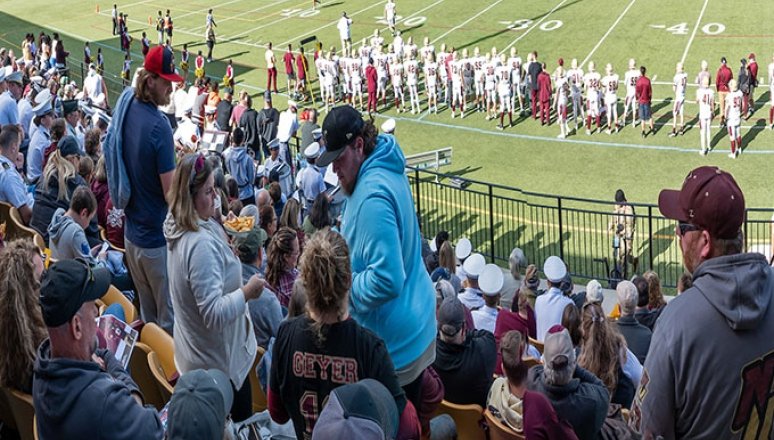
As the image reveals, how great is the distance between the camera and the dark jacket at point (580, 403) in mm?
5680

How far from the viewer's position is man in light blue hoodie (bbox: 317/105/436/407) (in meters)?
4.89

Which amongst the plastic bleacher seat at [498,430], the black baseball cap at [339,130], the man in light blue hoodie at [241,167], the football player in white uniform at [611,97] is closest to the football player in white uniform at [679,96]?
the football player in white uniform at [611,97]

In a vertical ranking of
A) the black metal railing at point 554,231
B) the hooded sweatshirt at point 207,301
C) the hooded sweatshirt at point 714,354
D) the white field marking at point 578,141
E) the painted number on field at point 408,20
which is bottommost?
the white field marking at point 578,141

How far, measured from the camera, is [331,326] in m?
4.49

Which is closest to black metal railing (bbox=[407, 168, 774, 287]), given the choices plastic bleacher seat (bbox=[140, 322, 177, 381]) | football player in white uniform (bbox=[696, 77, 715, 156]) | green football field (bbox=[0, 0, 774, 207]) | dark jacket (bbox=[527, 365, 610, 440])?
green football field (bbox=[0, 0, 774, 207])

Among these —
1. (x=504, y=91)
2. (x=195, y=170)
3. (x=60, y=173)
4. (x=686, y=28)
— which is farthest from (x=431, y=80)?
(x=195, y=170)

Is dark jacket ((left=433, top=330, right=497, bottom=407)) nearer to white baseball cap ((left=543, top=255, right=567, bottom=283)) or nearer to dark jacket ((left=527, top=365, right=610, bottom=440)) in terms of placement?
dark jacket ((left=527, top=365, right=610, bottom=440))

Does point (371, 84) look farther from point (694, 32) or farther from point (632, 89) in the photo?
point (694, 32)

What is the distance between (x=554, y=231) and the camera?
18531 millimetres

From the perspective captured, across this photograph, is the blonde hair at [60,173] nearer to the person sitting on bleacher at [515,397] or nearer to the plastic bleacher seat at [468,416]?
the plastic bleacher seat at [468,416]

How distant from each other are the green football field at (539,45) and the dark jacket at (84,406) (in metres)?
17.8

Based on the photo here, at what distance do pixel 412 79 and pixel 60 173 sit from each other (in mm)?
20325

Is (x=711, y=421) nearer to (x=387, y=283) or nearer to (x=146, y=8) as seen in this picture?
(x=387, y=283)

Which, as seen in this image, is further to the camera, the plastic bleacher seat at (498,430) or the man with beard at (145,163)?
the man with beard at (145,163)
